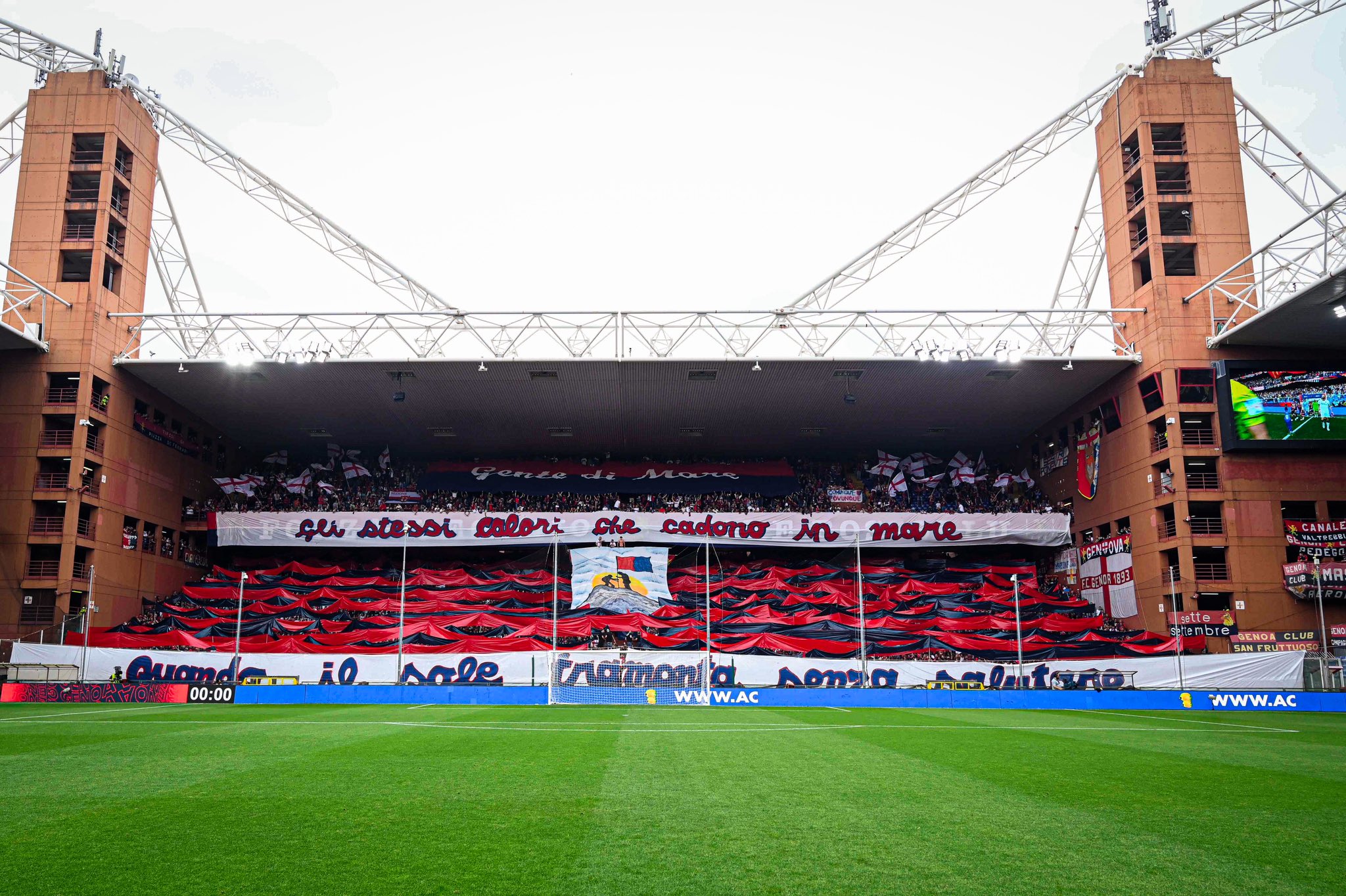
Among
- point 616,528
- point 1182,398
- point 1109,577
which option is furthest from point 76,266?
point 1109,577

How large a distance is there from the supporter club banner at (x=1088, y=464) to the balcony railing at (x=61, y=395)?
4957 cm

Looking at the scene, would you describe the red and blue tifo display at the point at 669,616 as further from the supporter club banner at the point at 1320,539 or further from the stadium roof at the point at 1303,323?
the stadium roof at the point at 1303,323

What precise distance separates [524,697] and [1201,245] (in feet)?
121

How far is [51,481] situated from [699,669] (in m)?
30.9

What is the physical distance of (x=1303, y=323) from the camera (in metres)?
39.7

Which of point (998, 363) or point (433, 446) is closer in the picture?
point (998, 363)

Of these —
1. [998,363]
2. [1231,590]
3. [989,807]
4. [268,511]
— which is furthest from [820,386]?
[989,807]

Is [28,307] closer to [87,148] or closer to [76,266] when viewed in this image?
[76,266]

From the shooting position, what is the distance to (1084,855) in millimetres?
7555

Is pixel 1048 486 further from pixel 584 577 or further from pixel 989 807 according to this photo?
pixel 989 807

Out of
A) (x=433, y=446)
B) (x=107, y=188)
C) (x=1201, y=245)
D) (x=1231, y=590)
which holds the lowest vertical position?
(x=1231, y=590)

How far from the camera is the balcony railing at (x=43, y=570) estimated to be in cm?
4181

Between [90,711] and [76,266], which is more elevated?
[76,266]

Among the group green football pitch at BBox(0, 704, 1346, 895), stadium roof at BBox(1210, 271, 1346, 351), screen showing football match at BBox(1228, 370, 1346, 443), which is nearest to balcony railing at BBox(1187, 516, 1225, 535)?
screen showing football match at BBox(1228, 370, 1346, 443)
